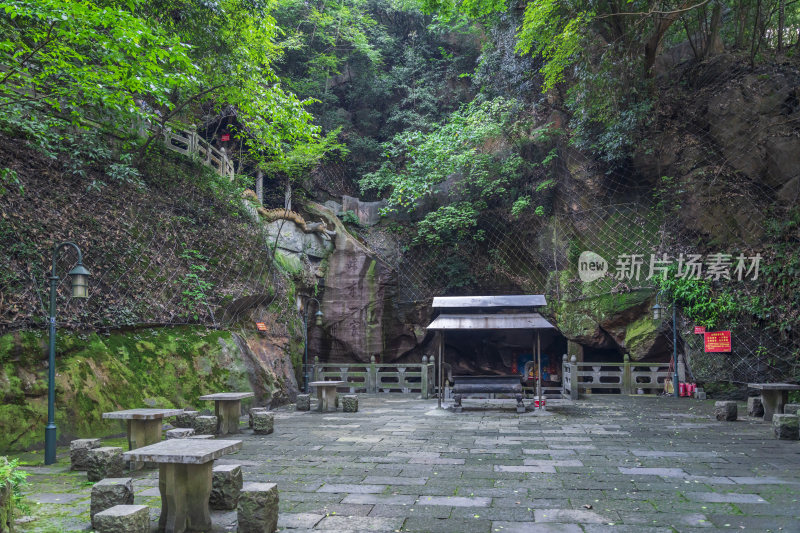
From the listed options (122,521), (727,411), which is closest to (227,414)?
(122,521)

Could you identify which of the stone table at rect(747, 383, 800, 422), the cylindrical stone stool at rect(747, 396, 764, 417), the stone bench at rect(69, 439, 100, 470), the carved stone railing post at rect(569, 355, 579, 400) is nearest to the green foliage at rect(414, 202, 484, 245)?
the carved stone railing post at rect(569, 355, 579, 400)

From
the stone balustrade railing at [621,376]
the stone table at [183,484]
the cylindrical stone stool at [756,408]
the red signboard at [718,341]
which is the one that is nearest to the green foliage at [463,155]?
the stone balustrade railing at [621,376]

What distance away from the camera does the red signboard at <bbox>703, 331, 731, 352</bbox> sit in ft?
43.7

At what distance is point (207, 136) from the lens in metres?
21.5

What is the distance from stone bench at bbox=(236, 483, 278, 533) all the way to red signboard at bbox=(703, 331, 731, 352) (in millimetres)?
13156

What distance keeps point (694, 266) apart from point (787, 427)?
25.6 ft

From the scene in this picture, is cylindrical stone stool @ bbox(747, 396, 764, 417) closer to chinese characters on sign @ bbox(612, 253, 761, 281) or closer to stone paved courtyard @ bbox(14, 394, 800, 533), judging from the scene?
stone paved courtyard @ bbox(14, 394, 800, 533)

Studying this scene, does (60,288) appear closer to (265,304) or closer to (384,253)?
(265,304)

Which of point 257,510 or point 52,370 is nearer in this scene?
point 257,510

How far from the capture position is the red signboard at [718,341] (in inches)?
524

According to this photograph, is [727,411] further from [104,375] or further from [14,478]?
[104,375]

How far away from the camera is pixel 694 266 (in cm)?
1489

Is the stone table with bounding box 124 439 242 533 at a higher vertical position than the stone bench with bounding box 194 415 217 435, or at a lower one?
higher

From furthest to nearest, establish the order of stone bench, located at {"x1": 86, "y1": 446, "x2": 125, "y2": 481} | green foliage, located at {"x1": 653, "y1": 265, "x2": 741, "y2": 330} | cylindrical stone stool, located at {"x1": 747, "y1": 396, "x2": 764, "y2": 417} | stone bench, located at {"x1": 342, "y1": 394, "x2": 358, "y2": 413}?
green foliage, located at {"x1": 653, "y1": 265, "x2": 741, "y2": 330} < stone bench, located at {"x1": 342, "y1": 394, "x2": 358, "y2": 413} < cylindrical stone stool, located at {"x1": 747, "y1": 396, "x2": 764, "y2": 417} < stone bench, located at {"x1": 86, "y1": 446, "x2": 125, "y2": 481}
